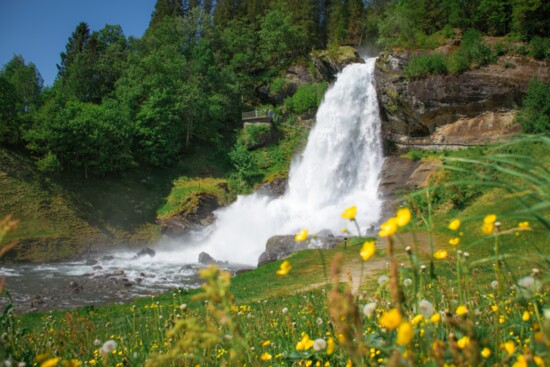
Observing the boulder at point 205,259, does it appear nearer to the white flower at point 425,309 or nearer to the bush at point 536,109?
the bush at point 536,109

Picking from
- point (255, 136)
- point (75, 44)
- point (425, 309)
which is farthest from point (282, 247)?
point (75, 44)

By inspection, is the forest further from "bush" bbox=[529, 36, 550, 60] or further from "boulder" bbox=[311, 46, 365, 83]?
"boulder" bbox=[311, 46, 365, 83]

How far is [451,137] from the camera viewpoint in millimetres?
26125

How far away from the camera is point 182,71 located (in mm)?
38062

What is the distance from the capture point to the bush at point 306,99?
3819cm

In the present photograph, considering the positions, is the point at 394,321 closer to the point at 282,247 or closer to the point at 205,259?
the point at 282,247

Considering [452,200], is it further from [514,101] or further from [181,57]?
[181,57]

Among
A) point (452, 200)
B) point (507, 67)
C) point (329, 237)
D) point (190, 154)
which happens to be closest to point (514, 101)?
point (507, 67)

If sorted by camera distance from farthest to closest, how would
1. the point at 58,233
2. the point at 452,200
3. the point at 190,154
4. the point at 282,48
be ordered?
the point at 282,48, the point at 190,154, the point at 58,233, the point at 452,200

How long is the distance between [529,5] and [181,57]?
28080 millimetres

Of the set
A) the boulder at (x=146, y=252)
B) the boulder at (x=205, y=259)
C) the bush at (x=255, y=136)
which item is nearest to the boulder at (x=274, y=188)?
the bush at (x=255, y=136)

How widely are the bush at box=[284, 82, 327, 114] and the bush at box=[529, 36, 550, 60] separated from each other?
1702 centimetres

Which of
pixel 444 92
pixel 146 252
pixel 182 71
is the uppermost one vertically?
pixel 182 71

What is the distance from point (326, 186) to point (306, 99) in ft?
42.8
